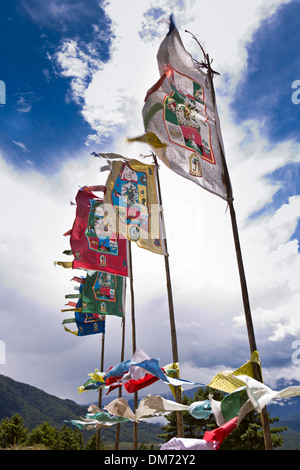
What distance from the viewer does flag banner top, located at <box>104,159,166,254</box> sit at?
38.3ft

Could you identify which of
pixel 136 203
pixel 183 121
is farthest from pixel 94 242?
pixel 183 121

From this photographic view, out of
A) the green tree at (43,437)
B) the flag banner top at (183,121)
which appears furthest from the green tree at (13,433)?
the flag banner top at (183,121)

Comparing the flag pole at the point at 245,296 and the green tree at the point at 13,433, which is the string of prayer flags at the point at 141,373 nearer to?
the flag pole at the point at 245,296

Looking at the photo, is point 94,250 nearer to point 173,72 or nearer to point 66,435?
point 173,72

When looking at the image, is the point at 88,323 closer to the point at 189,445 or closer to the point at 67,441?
the point at 189,445

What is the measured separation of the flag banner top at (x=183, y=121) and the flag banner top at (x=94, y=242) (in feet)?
25.3

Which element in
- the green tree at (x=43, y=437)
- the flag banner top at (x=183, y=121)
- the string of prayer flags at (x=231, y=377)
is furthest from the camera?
the green tree at (x=43, y=437)

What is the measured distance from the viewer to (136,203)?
483 inches

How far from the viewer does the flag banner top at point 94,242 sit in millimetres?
15281

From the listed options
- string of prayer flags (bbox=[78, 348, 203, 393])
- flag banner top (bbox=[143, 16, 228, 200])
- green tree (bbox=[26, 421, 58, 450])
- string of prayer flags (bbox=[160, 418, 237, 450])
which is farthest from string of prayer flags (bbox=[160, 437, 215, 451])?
green tree (bbox=[26, 421, 58, 450])
